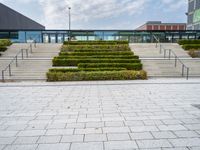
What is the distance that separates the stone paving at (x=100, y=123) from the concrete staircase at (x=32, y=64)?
6341 millimetres

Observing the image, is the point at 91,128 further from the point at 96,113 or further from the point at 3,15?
the point at 3,15

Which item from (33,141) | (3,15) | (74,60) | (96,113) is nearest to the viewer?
(33,141)

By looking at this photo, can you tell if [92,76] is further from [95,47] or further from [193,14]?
[193,14]

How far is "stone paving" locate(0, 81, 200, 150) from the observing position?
12.3 feet

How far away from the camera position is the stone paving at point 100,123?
375cm

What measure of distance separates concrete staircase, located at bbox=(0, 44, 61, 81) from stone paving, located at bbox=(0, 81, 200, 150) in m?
6.34

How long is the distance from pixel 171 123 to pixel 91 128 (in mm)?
2009

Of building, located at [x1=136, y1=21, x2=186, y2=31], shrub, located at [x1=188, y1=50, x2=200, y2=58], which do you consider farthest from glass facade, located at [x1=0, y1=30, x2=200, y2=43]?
building, located at [x1=136, y1=21, x2=186, y2=31]

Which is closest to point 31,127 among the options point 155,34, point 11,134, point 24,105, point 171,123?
point 11,134

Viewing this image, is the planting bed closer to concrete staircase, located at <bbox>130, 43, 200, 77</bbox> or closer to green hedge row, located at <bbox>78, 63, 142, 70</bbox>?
green hedge row, located at <bbox>78, 63, 142, 70</bbox>

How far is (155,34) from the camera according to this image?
97.0 ft

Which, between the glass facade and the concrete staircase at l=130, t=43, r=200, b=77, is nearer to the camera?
the concrete staircase at l=130, t=43, r=200, b=77

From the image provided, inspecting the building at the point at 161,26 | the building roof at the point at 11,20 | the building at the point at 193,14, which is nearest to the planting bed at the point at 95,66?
the building roof at the point at 11,20

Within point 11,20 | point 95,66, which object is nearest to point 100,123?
point 95,66
